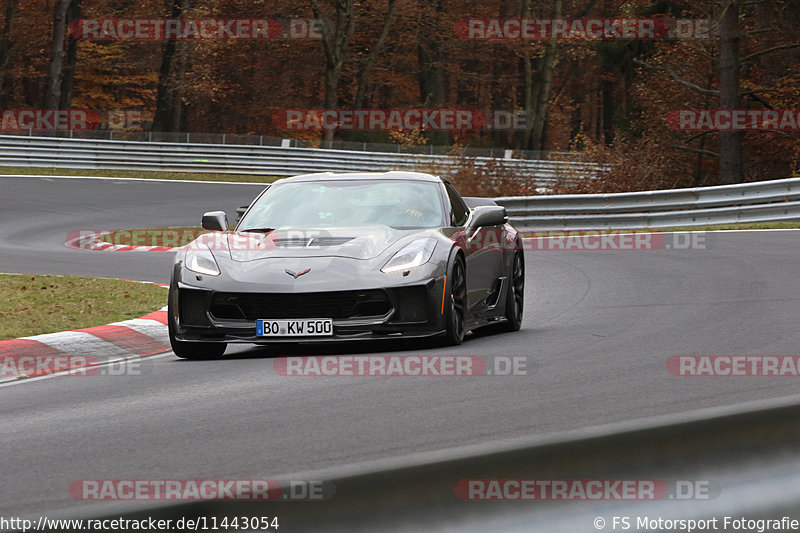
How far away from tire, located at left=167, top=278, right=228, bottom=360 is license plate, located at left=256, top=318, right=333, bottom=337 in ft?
1.89

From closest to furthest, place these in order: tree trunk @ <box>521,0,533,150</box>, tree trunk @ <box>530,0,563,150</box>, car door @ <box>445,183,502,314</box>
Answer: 1. car door @ <box>445,183,502,314</box>
2. tree trunk @ <box>521,0,533,150</box>
3. tree trunk @ <box>530,0,563,150</box>

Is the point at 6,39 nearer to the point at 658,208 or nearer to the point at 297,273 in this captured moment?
the point at 658,208

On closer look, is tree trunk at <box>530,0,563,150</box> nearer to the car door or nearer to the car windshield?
the car door

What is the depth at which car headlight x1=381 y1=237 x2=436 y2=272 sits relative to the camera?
8914 millimetres

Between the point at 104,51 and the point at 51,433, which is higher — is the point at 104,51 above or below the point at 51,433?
above

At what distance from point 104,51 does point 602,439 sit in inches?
2441

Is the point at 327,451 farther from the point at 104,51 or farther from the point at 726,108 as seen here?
the point at 104,51

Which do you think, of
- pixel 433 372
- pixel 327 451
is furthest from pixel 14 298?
pixel 327 451

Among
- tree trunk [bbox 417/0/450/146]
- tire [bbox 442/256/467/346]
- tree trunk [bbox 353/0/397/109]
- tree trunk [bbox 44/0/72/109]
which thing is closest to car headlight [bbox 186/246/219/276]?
tire [bbox 442/256/467/346]

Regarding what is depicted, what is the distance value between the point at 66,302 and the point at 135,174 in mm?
29996

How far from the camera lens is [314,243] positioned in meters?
9.21

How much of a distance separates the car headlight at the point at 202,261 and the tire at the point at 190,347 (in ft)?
0.73

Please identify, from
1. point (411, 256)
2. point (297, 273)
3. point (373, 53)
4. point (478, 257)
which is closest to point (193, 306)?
point (297, 273)

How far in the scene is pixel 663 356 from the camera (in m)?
8.33
